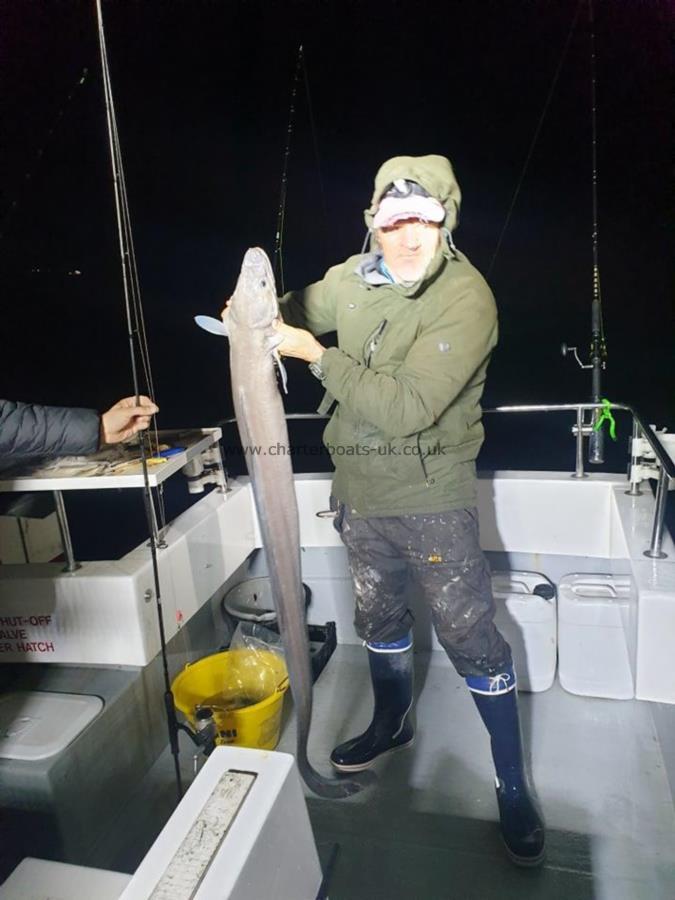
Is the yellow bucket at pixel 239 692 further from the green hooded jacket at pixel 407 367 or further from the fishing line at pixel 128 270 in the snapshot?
the green hooded jacket at pixel 407 367

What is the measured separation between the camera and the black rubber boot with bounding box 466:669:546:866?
180cm

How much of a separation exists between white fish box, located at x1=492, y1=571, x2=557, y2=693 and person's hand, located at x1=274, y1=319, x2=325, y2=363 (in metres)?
1.57

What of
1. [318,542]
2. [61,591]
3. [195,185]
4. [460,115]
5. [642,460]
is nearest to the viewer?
[61,591]

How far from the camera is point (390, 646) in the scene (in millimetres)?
2119

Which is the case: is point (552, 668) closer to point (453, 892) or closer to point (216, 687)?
point (453, 892)

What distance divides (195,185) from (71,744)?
15.6m

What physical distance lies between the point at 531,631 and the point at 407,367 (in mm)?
1508

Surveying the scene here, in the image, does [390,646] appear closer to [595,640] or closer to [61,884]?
[595,640]

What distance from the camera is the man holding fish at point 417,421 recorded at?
1.53 meters

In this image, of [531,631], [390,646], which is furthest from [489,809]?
[531,631]

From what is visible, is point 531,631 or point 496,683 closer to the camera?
point 496,683

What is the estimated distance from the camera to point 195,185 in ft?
49.4

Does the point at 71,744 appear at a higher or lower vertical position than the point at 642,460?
lower

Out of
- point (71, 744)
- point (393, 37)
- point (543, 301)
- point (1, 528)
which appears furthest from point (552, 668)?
point (543, 301)
